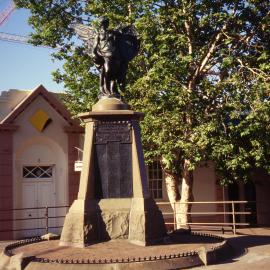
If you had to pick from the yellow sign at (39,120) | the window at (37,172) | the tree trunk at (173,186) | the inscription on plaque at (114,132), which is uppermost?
the yellow sign at (39,120)

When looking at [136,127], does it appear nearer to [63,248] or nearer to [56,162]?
[63,248]

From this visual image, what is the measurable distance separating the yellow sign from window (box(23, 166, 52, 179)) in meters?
1.63

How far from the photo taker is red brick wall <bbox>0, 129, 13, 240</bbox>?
17906 mm

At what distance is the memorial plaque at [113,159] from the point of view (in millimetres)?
10453

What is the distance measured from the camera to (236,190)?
77.8 feet

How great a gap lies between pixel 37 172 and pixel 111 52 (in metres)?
9.98

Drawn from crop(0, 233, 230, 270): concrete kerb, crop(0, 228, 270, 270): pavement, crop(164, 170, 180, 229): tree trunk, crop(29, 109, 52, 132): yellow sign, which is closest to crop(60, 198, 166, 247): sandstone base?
crop(0, 233, 230, 270): concrete kerb

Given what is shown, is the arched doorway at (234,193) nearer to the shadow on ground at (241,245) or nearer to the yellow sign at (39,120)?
the yellow sign at (39,120)

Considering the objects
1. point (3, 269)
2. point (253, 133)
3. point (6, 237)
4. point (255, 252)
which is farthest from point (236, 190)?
point (3, 269)

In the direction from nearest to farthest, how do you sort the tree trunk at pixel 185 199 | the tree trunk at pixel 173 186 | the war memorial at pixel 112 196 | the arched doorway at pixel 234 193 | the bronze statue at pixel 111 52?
1. the war memorial at pixel 112 196
2. the bronze statue at pixel 111 52
3. the tree trunk at pixel 185 199
4. the tree trunk at pixel 173 186
5. the arched doorway at pixel 234 193

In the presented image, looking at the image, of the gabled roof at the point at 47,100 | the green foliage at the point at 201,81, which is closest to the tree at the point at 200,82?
the green foliage at the point at 201,81

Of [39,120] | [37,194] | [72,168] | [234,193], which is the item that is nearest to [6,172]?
[37,194]

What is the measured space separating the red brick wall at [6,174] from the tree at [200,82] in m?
3.45

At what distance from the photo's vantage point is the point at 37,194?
1930 centimetres
